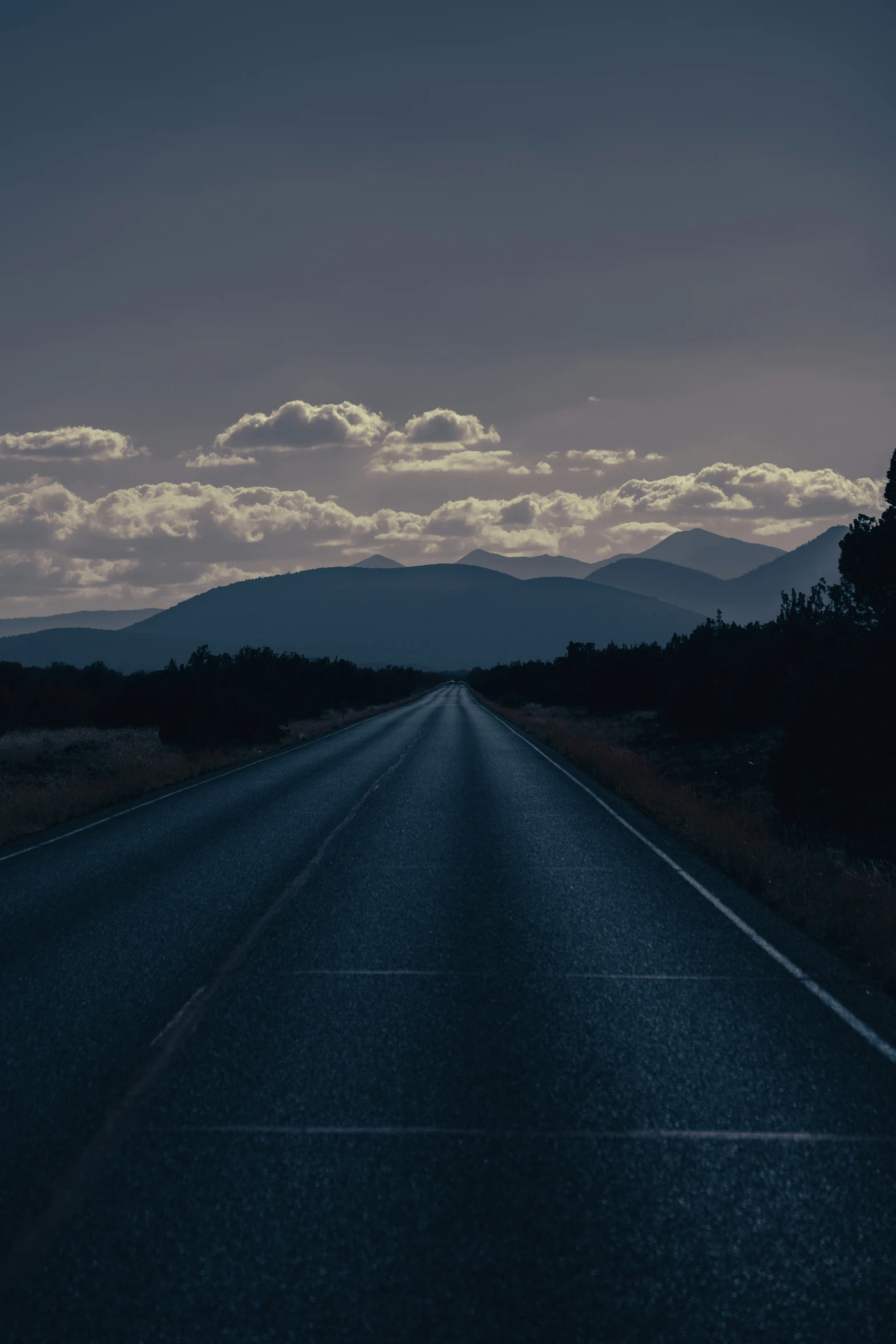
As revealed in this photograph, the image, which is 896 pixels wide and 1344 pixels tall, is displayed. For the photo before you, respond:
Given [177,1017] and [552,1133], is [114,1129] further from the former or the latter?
[552,1133]

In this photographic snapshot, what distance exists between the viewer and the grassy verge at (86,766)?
700 inches

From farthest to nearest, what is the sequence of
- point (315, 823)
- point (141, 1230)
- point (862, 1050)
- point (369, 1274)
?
1. point (315, 823)
2. point (862, 1050)
3. point (141, 1230)
4. point (369, 1274)

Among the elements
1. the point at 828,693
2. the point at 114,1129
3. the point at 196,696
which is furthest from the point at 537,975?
the point at 196,696

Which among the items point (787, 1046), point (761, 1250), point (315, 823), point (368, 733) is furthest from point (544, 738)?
point (761, 1250)

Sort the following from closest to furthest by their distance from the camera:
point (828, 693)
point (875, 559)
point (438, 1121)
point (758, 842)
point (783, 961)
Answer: point (438, 1121) < point (783, 961) < point (758, 842) < point (828, 693) < point (875, 559)

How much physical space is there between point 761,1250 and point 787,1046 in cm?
235

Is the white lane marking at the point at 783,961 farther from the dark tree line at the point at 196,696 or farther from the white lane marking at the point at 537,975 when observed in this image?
the dark tree line at the point at 196,696

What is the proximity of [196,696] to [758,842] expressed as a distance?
92.1 feet

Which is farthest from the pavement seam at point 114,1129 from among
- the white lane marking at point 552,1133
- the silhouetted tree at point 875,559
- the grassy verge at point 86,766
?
the silhouetted tree at point 875,559

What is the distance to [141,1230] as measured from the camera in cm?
379

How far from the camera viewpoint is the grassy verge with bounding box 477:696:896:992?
8.59 metres

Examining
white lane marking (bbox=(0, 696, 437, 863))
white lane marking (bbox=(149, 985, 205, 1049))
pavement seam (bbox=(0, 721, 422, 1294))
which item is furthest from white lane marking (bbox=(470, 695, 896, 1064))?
white lane marking (bbox=(0, 696, 437, 863))

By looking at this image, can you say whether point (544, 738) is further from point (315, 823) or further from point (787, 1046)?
point (787, 1046)

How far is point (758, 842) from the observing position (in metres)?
12.9
